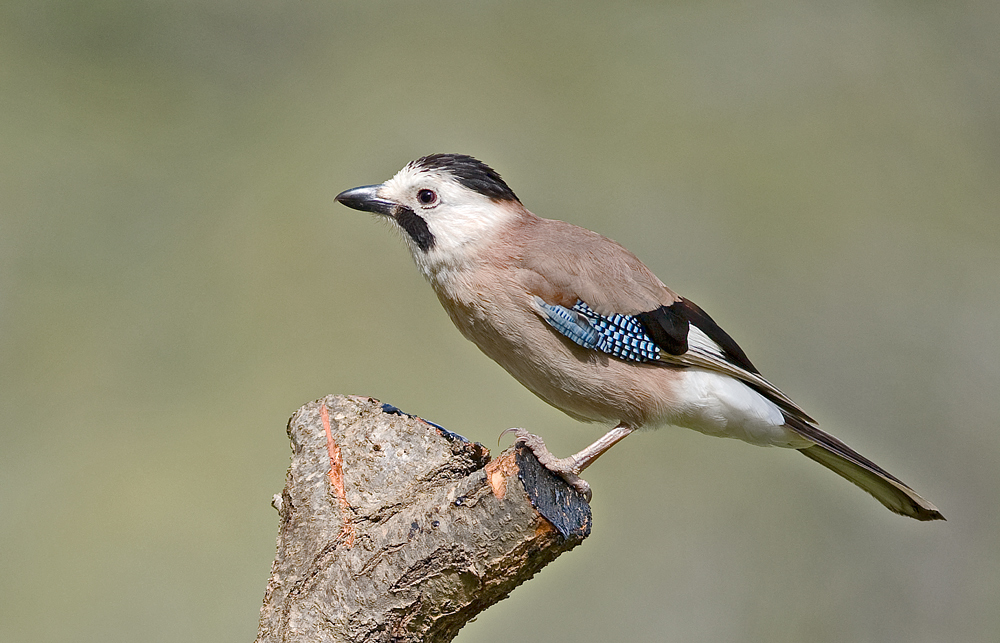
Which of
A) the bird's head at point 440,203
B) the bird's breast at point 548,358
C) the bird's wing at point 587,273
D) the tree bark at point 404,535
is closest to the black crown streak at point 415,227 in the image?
the bird's head at point 440,203

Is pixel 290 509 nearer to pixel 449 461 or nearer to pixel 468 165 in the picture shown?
pixel 449 461

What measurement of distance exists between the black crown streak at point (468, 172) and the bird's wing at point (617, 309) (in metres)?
0.26

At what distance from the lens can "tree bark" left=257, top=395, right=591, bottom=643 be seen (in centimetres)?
245

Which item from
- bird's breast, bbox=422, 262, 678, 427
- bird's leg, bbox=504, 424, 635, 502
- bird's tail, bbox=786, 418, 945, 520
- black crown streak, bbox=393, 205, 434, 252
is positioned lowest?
bird's tail, bbox=786, 418, 945, 520

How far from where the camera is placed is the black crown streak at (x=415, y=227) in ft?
10.3

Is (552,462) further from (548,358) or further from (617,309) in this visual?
(617,309)

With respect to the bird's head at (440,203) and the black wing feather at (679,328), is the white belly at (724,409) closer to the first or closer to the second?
the black wing feather at (679,328)

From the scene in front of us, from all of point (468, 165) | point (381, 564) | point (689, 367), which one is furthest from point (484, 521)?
point (468, 165)

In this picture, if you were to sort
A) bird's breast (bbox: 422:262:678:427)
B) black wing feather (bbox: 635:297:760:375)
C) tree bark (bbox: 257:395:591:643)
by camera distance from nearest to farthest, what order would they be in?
tree bark (bbox: 257:395:591:643) < bird's breast (bbox: 422:262:678:427) < black wing feather (bbox: 635:297:760:375)

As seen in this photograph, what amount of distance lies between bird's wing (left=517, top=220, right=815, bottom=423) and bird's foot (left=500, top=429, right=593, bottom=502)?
538 mm

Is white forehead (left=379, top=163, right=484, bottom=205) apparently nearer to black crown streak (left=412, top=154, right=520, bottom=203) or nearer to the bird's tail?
black crown streak (left=412, top=154, right=520, bottom=203)

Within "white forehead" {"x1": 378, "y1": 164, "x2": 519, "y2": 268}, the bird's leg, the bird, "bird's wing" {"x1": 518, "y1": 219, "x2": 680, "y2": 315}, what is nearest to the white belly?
the bird

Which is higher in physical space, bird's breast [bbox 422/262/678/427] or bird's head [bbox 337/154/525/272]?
bird's head [bbox 337/154/525/272]

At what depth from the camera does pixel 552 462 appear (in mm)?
2514
